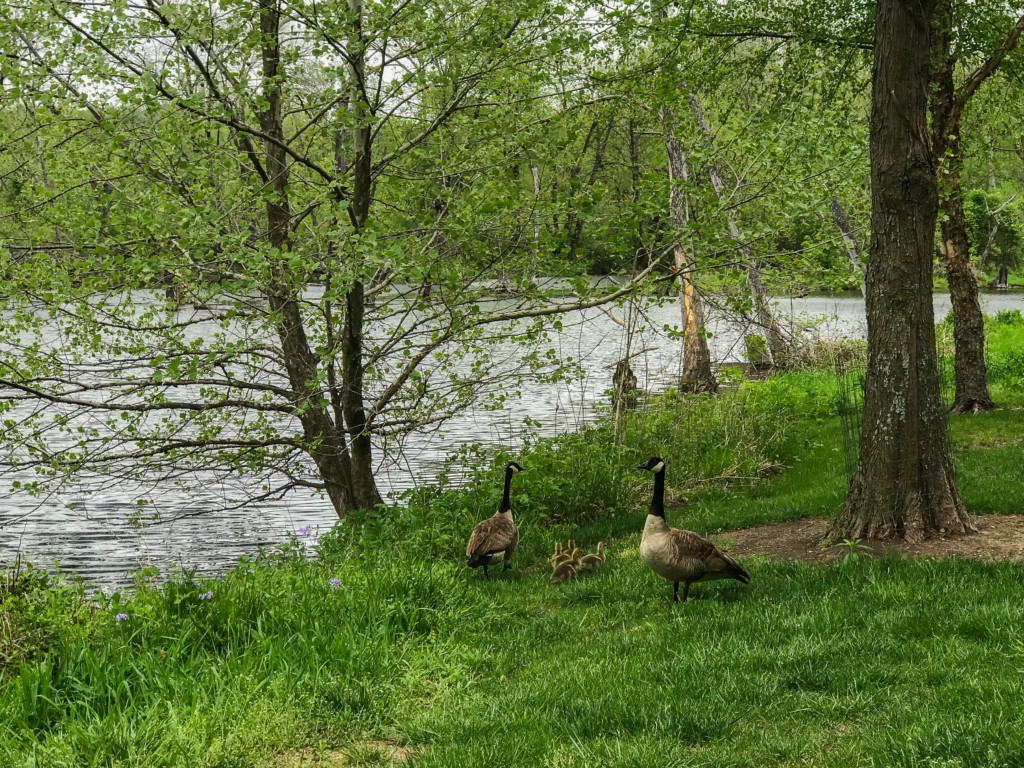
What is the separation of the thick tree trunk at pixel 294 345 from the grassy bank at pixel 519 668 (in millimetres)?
2441

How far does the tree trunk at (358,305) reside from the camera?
8.57 m

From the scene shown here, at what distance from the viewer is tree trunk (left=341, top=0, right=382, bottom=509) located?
857cm

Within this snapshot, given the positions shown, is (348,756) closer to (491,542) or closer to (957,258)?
(491,542)

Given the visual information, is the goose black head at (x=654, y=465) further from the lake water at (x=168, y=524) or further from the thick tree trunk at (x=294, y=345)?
the thick tree trunk at (x=294, y=345)

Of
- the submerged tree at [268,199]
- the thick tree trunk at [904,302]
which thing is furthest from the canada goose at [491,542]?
the thick tree trunk at [904,302]

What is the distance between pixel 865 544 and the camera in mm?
9008

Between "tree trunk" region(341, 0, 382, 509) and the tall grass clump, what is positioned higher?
"tree trunk" region(341, 0, 382, 509)

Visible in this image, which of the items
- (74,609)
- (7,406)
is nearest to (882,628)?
(74,609)

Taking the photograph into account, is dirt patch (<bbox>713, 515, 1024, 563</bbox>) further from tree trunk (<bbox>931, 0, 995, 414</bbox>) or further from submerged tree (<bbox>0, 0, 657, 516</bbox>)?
tree trunk (<bbox>931, 0, 995, 414</bbox>)

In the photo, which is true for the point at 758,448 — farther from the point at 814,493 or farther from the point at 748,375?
the point at 748,375

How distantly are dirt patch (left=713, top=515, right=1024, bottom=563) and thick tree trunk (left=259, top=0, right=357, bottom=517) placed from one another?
5197 mm

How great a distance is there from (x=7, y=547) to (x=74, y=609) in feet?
28.5

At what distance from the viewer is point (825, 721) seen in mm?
5203

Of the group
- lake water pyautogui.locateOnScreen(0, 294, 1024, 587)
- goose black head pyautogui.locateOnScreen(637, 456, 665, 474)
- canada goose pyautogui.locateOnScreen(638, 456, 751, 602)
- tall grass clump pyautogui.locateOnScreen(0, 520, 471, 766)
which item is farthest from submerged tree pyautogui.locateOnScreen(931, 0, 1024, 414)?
tall grass clump pyautogui.locateOnScreen(0, 520, 471, 766)
